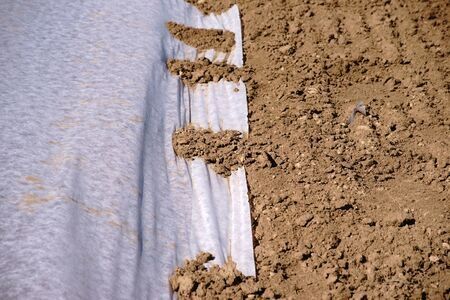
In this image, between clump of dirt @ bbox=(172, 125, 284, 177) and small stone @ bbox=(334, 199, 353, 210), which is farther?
clump of dirt @ bbox=(172, 125, 284, 177)

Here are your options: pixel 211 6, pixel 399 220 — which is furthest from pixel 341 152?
pixel 211 6

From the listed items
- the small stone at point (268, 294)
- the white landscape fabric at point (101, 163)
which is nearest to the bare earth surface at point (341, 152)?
the small stone at point (268, 294)

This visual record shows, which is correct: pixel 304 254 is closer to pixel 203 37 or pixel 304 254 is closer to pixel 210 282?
pixel 210 282

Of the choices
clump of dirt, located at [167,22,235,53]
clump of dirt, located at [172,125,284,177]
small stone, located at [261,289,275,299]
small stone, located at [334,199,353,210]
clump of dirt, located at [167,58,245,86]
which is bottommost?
small stone, located at [261,289,275,299]

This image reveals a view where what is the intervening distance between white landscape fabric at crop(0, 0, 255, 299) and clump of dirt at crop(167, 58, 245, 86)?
77 millimetres

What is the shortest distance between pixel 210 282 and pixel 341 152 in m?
1.23

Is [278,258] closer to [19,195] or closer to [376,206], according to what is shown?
[376,206]

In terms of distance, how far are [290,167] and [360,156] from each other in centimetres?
47

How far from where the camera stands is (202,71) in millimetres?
3152

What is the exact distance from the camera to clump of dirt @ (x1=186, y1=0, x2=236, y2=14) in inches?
154

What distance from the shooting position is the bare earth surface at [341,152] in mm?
2049

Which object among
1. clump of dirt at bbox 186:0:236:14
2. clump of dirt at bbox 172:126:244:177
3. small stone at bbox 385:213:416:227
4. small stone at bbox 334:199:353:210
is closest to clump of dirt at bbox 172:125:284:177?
clump of dirt at bbox 172:126:244:177

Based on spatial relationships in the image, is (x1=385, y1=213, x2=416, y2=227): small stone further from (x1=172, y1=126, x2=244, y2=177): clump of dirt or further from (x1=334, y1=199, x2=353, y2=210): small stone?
(x1=172, y1=126, x2=244, y2=177): clump of dirt

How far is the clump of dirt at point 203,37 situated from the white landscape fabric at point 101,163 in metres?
0.25
